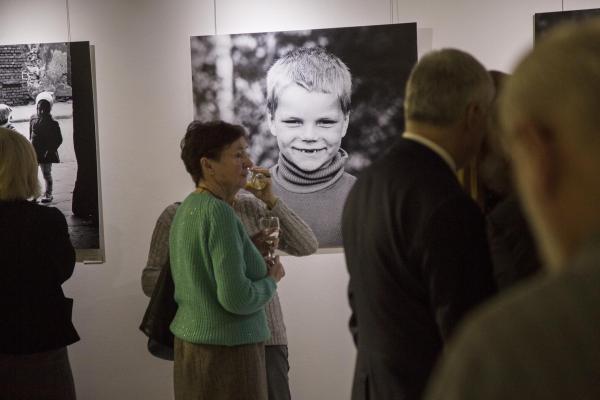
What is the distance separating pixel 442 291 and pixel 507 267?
0.88 feet

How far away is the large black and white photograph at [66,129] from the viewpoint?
4.68 meters

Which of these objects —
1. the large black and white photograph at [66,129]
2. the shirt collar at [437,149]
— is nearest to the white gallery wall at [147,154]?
the large black and white photograph at [66,129]

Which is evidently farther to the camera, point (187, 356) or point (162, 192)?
point (162, 192)

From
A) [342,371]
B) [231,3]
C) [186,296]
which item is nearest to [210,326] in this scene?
[186,296]

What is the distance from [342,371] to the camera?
4629mm

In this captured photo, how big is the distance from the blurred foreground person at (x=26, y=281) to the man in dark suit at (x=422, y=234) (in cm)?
164

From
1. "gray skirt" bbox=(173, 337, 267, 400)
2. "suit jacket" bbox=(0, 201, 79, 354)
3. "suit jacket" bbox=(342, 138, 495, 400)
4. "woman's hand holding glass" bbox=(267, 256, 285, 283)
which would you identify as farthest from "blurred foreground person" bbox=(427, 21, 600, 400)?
"suit jacket" bbox=(0, 201, 79, 354)

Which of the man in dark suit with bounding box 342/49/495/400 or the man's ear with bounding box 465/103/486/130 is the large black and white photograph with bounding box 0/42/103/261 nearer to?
the man in dark suit with bounding box 342/49/495/400

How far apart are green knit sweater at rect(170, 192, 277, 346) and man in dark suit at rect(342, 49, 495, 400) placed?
90 centimetres

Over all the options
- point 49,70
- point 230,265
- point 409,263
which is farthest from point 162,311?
point 49,70

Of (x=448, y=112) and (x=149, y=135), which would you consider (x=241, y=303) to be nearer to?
(x=448, y=112)

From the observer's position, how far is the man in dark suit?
5.95 feet

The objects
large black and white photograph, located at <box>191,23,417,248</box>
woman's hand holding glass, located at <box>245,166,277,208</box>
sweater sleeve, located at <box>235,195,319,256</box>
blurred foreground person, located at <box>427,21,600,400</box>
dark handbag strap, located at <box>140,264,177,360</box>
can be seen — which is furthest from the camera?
large black and white photograph, located at <box>191,23,417,248</box>

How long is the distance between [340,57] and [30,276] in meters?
2.07
